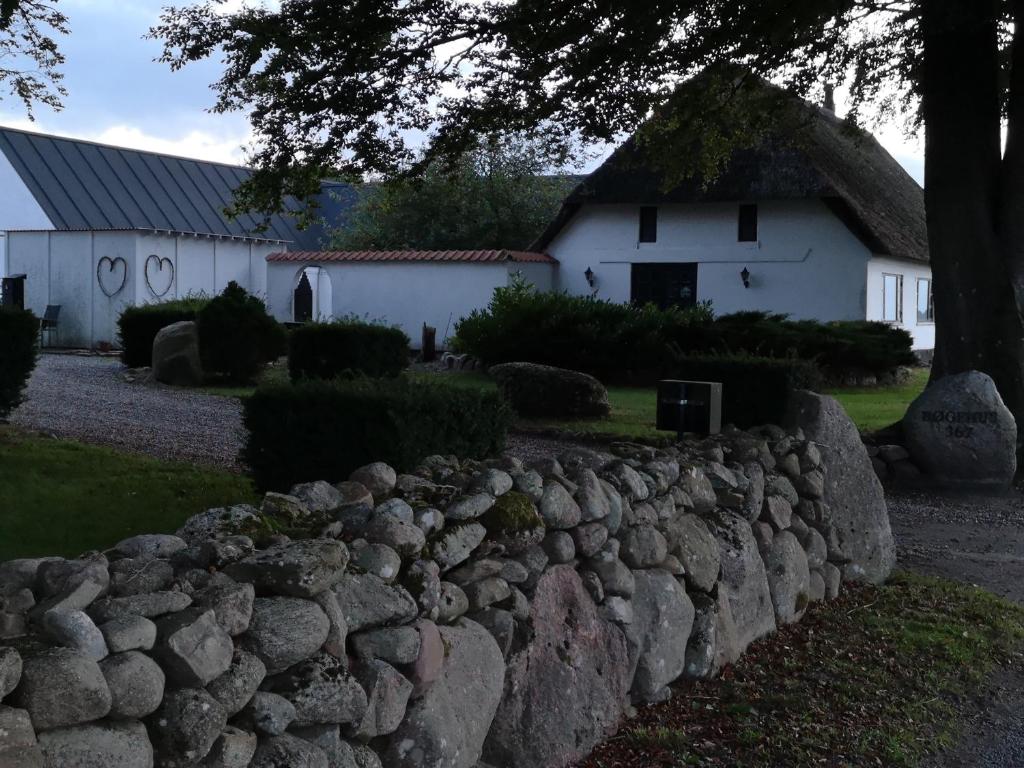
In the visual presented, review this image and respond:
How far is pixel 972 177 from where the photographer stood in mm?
11453

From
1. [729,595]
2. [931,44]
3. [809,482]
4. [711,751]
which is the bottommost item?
[711,751]

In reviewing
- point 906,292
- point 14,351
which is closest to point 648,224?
point 906,292

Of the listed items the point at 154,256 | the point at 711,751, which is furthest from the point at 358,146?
the point at 154,256

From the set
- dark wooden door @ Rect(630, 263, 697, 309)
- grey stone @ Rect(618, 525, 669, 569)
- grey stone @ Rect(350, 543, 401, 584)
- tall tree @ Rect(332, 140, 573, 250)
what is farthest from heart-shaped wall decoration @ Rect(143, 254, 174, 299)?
grey stone @ Rect(350, 543, 401, 584)

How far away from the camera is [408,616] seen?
348cm

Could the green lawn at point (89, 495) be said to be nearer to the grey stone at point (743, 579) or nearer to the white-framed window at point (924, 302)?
the grey stone at point (743, 579)

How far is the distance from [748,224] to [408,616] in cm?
2560

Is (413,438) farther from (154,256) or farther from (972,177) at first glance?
(154,256)

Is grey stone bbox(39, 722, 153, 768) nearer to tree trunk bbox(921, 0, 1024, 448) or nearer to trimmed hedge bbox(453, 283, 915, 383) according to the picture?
tree trunk bbox(921, 0, 1024, 448)

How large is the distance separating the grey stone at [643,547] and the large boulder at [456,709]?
3.67 feet

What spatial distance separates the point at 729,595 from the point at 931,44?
810 cm

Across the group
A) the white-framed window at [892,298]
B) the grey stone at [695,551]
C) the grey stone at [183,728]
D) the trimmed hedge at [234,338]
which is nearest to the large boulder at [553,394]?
the trimmed hedge at [234,338]

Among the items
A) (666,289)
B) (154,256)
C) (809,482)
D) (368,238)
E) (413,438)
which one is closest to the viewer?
(413,438)

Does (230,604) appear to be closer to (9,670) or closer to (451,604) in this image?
(9,670)
